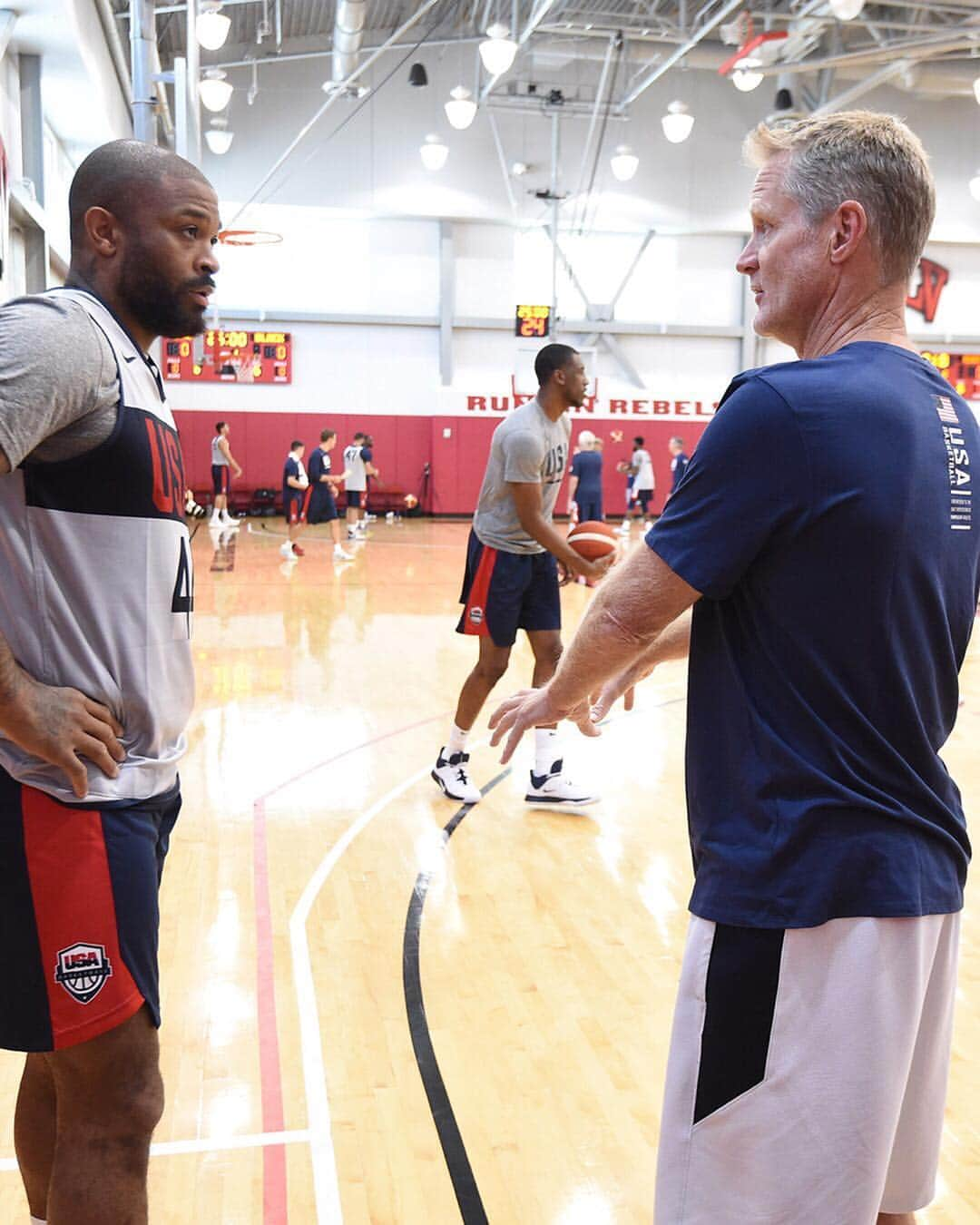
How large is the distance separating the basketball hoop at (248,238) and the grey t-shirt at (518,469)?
377 inches

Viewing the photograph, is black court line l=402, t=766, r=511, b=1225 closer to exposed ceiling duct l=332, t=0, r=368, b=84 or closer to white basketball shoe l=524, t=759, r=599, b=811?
white basketball shoe l=524, t=759, r=599, b=811

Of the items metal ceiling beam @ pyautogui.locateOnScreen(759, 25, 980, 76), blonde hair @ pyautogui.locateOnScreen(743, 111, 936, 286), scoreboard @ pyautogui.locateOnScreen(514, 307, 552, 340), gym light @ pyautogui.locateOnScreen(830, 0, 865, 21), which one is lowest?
blonde hair @ pyautogui.locateOnScreen(743, 111, 936, 286)

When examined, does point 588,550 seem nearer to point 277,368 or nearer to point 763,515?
point 763,515

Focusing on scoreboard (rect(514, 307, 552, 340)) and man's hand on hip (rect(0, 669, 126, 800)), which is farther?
scoreboard (rect(514, 307, 552, 340))

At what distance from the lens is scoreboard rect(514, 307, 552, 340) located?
21938 millimetres

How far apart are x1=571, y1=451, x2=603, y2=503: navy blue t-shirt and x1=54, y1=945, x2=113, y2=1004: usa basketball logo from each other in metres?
15.2

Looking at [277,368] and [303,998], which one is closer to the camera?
[303,998]

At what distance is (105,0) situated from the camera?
11.8 metres

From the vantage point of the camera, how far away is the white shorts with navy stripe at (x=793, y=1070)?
147 centimetres

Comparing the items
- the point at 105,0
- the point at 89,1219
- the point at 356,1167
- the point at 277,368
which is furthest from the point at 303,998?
the point at 277,368

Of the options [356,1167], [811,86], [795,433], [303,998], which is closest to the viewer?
[795,433]

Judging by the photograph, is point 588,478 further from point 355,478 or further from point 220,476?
point 220,476

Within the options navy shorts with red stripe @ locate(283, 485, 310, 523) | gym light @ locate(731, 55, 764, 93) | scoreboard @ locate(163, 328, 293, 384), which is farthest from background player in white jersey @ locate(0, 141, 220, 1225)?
scoreboard @ locate(163, 328, 293, 384)

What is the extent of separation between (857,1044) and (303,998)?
7.29 ft
